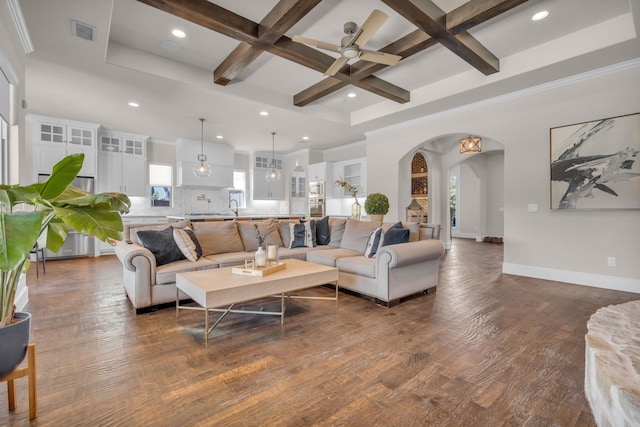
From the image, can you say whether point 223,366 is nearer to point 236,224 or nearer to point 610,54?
point 236,224

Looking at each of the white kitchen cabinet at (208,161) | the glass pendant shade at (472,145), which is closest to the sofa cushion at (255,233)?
the white kitchen cabinet at (208,161)

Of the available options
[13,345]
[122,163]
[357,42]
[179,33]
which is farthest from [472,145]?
[122,163]

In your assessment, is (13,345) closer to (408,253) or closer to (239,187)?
(408,253)

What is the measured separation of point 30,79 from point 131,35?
6.80 feet

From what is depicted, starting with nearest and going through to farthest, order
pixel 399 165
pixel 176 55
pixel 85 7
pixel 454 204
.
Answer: pixel 85 7, pixel 176 55, pixel 399 165, pixel 454 204

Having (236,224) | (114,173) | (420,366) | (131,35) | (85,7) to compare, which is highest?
(131,35)

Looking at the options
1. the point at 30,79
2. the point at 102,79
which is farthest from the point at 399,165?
the point at 30,79

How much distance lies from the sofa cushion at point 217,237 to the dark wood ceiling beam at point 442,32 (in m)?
3.14

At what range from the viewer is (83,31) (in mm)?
2980

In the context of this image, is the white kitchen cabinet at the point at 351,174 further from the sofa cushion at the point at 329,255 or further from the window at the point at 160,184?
the window at the point at 160,184

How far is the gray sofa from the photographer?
297cm

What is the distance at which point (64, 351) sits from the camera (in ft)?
7.07

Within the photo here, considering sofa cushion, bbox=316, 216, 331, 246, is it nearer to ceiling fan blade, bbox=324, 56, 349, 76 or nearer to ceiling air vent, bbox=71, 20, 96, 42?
ceiling fan blade, bbox=324, 56, 349, 76

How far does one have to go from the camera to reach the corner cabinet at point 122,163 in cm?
676
